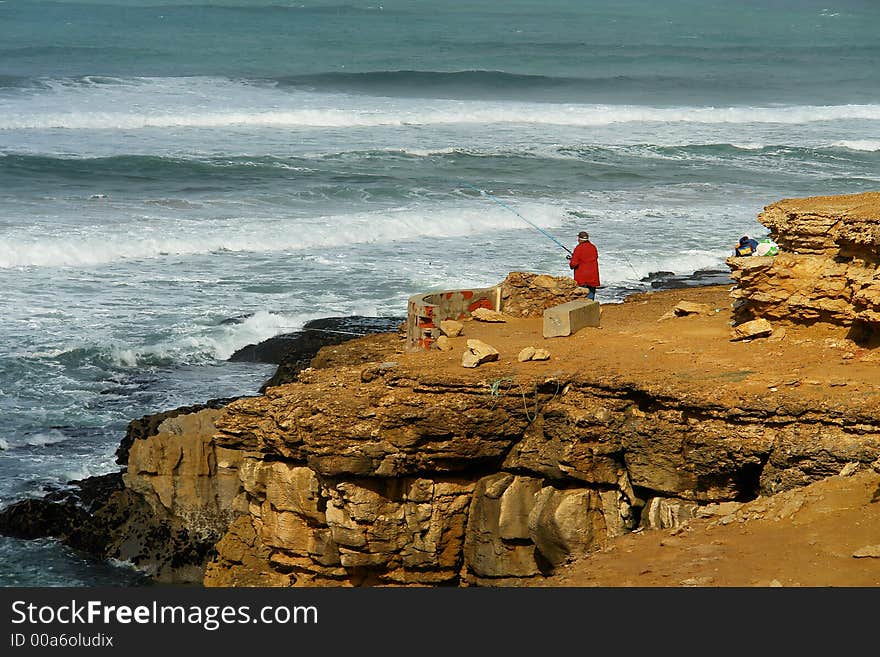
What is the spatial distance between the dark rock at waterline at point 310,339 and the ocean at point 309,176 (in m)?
0.34

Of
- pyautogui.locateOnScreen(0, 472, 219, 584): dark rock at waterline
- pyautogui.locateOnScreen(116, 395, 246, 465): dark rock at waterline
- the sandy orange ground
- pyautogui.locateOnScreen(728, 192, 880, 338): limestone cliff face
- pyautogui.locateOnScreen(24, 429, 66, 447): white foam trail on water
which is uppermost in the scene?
pyautogui.locateOnScreen(728, 192, 880, 338): limestone cliff face

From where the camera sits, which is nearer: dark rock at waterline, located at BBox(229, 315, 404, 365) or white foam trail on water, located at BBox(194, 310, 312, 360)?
dark rock at waterline, located at BBox(229, 315, 404, 365)

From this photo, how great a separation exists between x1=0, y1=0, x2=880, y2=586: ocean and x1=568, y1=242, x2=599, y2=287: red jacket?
4875mm

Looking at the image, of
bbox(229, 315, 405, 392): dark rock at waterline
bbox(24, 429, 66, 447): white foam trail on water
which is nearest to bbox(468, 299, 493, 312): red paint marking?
bbox(229, 315, 405, 392): dark rock at waterline

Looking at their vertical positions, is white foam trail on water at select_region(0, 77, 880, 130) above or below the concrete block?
above

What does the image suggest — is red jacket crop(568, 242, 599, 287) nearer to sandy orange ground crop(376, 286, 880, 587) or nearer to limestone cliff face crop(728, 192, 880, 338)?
sandy orange ground crop(376, 286, 880, 587)

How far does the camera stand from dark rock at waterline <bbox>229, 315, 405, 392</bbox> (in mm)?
19453

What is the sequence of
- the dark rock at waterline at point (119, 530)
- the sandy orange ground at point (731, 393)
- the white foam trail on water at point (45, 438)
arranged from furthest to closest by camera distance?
the white foam trail on water at point (45, 438) → the dark rock at waterline at point (119, 530) → the sandy orange ground at point (731, 393)

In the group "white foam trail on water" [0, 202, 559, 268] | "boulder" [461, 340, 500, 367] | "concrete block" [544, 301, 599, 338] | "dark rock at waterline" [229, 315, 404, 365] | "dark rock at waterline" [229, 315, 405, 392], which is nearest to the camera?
"boulder" [461, 340, 500, 367]

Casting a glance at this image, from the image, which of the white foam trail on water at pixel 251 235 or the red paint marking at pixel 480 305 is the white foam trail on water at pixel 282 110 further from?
the red paint marking at pixel 480 305

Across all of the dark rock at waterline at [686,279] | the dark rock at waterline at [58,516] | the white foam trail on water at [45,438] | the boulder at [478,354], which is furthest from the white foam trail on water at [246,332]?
the boulder at [478,354]

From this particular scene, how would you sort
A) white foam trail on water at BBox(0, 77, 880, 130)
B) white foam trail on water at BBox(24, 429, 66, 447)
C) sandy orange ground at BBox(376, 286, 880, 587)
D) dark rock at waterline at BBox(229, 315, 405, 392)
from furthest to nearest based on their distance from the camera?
white foam trail on water at BBox(0, 77, 880, 130) < dark rock at waterline at BBox(229, 315, 405, 392) < white foam trail on water at BBox(24, 429, 66, 447) < sandy orange ground at BBox(376, 286, 880, 587)

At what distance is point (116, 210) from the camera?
3291cm

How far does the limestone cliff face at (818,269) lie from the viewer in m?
11.8
